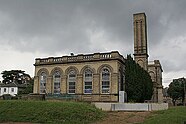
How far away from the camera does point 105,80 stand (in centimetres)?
3350

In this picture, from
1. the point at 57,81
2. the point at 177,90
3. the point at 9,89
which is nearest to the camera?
the point at 57,81

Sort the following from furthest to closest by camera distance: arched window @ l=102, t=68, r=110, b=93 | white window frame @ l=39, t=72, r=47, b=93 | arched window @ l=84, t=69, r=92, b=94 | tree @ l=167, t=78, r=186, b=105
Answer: tree @ l=167, t=78, r=186, b=105 → white window frame @ l=39, t=72, r=47, b=93 → arched window @ l=84, t=69, r=92, b=94 → arched window @ l=102, t=68, r=110, b=93

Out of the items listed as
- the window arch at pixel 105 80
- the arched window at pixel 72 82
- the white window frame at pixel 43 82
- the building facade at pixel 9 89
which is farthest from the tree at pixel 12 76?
the window arch at pixel 105 80

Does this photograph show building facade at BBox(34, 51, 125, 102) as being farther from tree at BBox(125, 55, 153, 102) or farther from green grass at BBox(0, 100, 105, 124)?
green grass at BBox(0, 100, 105, 124)

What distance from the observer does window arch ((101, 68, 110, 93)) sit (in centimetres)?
3331

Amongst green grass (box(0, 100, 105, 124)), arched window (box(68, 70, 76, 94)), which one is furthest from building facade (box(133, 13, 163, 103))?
green grass (box(0, 100, 105, 124))

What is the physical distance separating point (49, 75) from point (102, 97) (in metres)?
9.12

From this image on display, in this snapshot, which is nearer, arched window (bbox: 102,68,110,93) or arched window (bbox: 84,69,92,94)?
arched window (bbox: 102,68,110,93)

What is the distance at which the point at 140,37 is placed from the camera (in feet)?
136

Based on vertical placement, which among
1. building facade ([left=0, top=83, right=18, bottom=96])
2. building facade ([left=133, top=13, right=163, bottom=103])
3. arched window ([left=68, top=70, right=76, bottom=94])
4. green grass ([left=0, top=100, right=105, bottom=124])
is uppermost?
building facade ([left=133, top=13, right=163, bottom=103])

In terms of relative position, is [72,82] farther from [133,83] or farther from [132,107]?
[132,107]

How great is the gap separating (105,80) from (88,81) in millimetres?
2443

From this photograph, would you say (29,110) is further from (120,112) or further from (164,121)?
(164,121)

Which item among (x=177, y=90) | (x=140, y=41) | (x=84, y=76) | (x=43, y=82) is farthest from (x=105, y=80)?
(x=177, y=90)
